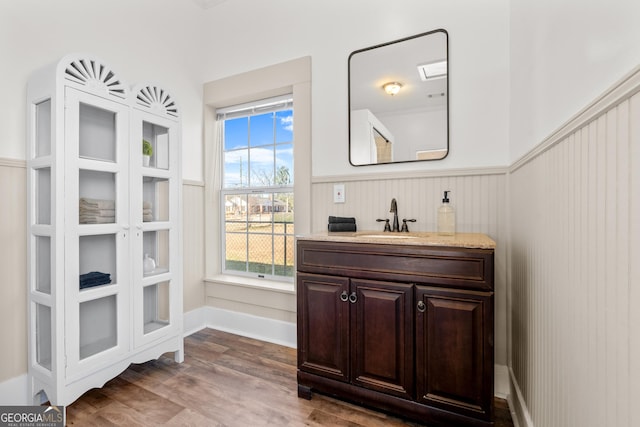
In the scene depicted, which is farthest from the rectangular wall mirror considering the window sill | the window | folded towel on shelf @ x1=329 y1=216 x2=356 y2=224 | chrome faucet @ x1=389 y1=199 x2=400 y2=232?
the window sill

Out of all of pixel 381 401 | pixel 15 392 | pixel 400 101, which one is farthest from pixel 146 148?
pixel 381 401

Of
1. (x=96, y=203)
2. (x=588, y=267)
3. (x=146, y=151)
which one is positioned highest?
(x=146, y=151)

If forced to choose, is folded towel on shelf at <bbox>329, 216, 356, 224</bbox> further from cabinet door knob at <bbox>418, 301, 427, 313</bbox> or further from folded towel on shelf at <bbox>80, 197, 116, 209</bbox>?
folded towel on shelf at <bbox>80, 197, 116, 209</bbox>

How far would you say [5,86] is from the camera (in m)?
1.74

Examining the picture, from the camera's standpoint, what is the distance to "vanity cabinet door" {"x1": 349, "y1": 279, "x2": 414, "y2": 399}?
5.24 ft

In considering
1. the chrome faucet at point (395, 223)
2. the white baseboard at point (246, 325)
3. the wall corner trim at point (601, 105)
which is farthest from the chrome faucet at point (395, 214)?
the white baseboard at point (246, 325)

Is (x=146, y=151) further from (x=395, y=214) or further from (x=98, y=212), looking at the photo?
(x=395, y=214)

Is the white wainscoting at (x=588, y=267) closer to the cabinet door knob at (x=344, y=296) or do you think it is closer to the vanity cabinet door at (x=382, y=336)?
the vanity cabinet door at (x=382, y=336)

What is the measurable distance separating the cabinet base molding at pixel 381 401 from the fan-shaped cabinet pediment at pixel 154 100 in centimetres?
206

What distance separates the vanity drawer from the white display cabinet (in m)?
1.15

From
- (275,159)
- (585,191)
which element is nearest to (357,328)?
(585,191)

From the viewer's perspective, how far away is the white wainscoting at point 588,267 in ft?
2.14

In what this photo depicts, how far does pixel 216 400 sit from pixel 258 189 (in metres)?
1.75

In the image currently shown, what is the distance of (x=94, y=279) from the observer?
6.07ft
